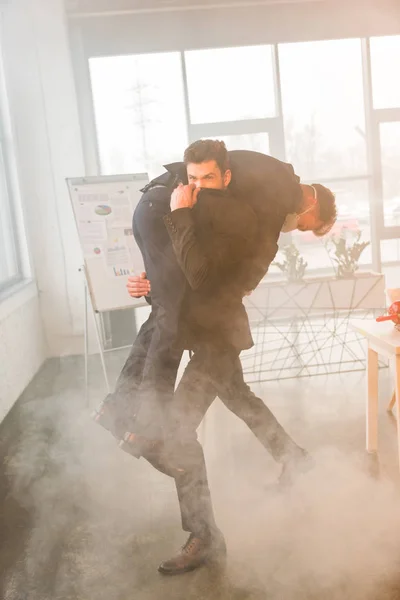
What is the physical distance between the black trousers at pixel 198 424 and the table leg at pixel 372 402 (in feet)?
1.36

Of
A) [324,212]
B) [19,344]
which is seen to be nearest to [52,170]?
[19,344]

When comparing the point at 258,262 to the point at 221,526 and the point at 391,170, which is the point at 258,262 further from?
the point at 391,170

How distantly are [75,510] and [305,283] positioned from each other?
6.35 feet

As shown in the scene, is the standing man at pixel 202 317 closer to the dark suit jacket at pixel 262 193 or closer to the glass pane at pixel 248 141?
the dark suit jacket at pixel 262 193

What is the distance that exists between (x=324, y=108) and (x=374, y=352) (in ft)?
10.6

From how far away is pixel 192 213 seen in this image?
180 centimetres

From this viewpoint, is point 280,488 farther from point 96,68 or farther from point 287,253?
point 96,68

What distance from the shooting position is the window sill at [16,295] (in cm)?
361

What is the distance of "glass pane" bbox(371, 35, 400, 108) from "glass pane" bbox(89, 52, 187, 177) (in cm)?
157

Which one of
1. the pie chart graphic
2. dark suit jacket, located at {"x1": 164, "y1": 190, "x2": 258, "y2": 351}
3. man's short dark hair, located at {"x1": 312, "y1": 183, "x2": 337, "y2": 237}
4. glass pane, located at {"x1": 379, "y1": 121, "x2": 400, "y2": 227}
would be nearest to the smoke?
dark suit jacket, located at {"x1": 164, "y1": 190, "x2": 258, "y2": 351}

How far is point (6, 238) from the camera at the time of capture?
4.27m

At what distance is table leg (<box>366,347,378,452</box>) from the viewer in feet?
8.15

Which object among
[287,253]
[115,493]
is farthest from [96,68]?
[115,493]

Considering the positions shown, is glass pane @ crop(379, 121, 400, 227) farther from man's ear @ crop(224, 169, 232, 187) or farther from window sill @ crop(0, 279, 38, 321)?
man's ear @ crop(224, 169, 232, 187)
